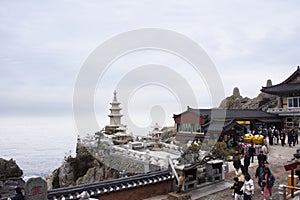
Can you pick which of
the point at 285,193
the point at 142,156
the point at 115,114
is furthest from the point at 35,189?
the point at 115,114

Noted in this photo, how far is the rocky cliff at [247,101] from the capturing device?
53272mm

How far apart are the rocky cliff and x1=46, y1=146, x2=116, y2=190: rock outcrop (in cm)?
3562

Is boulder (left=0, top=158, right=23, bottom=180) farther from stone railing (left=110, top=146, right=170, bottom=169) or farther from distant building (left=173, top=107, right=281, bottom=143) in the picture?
distant building (left=173, top=107, right=281, bottom=143)

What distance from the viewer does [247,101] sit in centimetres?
5850

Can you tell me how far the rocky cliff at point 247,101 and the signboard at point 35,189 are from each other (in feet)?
160

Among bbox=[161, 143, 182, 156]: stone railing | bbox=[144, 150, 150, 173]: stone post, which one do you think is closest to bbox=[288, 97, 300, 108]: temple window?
bbox=[161, 143, 182, 156]: stone railing

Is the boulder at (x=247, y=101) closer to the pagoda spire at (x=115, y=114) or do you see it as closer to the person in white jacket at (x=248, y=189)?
the pagoda spire at (x=115, y=114)

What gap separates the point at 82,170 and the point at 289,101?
2900 centimetres

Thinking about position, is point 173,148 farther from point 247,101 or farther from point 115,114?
point 247,101

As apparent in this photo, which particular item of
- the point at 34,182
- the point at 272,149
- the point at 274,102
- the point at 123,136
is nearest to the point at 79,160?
the point at 123,136

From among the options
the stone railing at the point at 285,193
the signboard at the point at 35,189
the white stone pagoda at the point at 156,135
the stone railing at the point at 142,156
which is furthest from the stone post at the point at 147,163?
the signboard at the point at 35,189

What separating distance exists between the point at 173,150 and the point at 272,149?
8.02 metres

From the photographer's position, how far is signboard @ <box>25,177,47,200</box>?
24.0 feet

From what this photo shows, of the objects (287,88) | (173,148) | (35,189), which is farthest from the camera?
(287,88)
